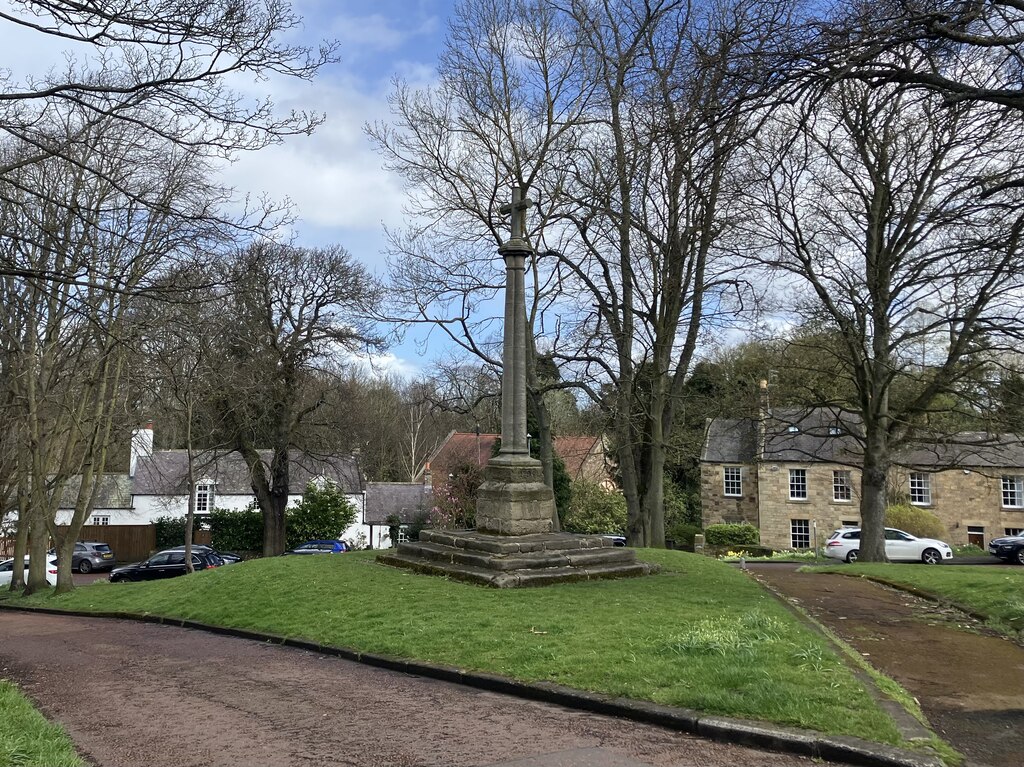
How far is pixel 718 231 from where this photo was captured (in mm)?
19078

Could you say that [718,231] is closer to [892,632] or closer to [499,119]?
[499,119]

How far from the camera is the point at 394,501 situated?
155ft

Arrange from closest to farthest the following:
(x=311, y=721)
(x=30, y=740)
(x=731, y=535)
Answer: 1. (x=30, y=740)
2. (x=311, y=721)
3. (x=731, y=535)

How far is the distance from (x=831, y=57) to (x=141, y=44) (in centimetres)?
740

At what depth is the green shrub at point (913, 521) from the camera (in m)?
35.2

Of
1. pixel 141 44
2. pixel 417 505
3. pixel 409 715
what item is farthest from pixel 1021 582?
pixel 417 505

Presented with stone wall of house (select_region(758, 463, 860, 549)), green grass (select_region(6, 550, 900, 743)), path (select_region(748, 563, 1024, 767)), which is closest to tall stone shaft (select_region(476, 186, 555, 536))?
green grass (select_region(6, 550, 900, 743))

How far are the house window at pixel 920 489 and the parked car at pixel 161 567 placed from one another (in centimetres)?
3317

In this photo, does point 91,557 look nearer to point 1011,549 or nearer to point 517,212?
point 517,212

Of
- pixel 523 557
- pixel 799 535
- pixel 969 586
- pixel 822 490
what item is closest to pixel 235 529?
pixel 799 535

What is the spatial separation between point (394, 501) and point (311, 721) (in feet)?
138

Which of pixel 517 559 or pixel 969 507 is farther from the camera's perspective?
pixel 969 507

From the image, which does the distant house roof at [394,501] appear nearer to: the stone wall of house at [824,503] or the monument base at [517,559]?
the stone wall of house at [824,503]


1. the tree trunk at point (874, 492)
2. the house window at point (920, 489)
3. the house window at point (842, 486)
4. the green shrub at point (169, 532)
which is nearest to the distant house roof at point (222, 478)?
the green shrub at point (169, 532)
